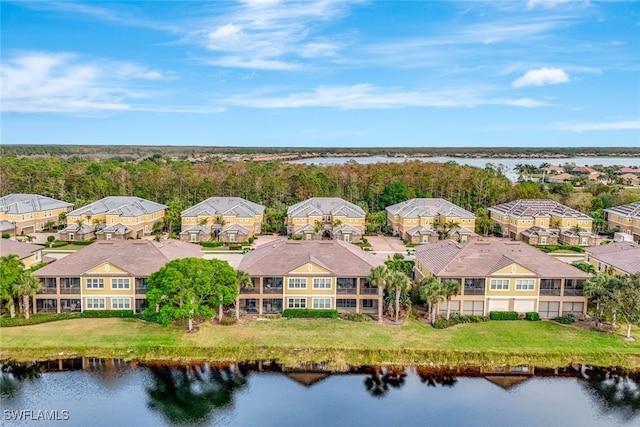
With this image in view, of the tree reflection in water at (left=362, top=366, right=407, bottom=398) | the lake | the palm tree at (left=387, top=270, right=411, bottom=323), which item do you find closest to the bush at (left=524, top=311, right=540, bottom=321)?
the lake

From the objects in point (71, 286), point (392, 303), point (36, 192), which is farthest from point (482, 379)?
point (36, 192)

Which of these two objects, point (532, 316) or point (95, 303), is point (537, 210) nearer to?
point (532, 316)

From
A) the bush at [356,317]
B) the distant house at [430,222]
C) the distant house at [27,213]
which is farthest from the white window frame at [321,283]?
the distant house at [27,213]

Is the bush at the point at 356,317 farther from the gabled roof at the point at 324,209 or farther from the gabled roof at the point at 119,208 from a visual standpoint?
the gabled roof at the point at 119,208

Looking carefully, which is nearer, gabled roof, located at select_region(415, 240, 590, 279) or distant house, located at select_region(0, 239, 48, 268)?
gabled roof, located at select_region(415, 240, 590, 279)

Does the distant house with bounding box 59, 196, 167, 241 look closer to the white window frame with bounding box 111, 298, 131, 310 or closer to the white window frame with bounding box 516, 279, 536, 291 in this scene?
the white window frame with bounding box 111, 298, 131, 310

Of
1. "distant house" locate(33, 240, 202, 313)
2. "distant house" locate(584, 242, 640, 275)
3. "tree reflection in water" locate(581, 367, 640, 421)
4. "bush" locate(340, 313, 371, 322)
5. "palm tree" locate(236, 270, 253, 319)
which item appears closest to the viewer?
"tree reflection in water" locate(581, 367, 640, 421)
